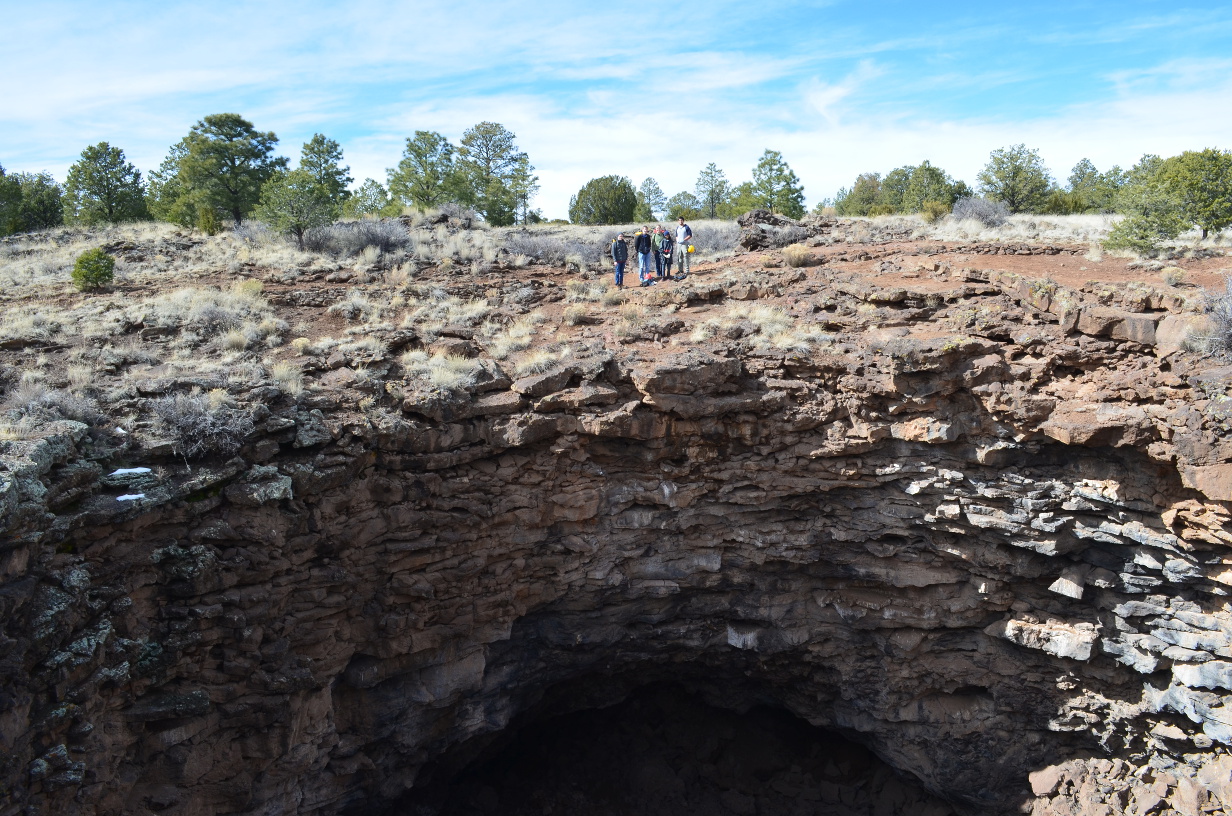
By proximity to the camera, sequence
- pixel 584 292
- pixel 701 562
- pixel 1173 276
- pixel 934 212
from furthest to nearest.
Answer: pixel 934 212, pixel 584 292, pixel 1173 276, pixel 701 562

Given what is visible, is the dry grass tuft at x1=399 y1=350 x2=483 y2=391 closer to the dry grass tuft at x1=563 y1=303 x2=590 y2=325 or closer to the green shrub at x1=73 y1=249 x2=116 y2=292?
the dry grass tuft at x1=563 y1=303 x2=590 y2=325

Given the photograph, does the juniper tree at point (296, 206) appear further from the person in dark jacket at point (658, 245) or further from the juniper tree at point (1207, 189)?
the juniper tree at point (1207, 189)

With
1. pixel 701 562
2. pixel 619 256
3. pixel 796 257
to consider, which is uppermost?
pixel 619 256

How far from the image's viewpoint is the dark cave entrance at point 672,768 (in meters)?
12.5

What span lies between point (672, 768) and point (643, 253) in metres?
9.86

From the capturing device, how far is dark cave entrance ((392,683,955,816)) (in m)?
12.5

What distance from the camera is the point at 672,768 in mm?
13375

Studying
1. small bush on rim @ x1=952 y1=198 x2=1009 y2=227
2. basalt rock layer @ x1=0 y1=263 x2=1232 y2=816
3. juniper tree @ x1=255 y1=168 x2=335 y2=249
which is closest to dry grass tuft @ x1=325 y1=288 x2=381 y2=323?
basalt rock layer @ x1=0 y1=263 x2=1232 y2=816

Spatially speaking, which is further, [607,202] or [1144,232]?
[607,202]

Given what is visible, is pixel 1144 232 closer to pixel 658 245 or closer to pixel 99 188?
pixel 658 245

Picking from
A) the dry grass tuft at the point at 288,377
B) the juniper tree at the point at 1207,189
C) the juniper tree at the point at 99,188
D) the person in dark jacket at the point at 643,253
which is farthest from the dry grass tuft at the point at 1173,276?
the juniper tree at the point at 99,188

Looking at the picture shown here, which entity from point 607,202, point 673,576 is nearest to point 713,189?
point 607,202

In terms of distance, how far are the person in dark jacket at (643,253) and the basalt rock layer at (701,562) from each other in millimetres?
4136

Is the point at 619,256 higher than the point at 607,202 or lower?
lower
